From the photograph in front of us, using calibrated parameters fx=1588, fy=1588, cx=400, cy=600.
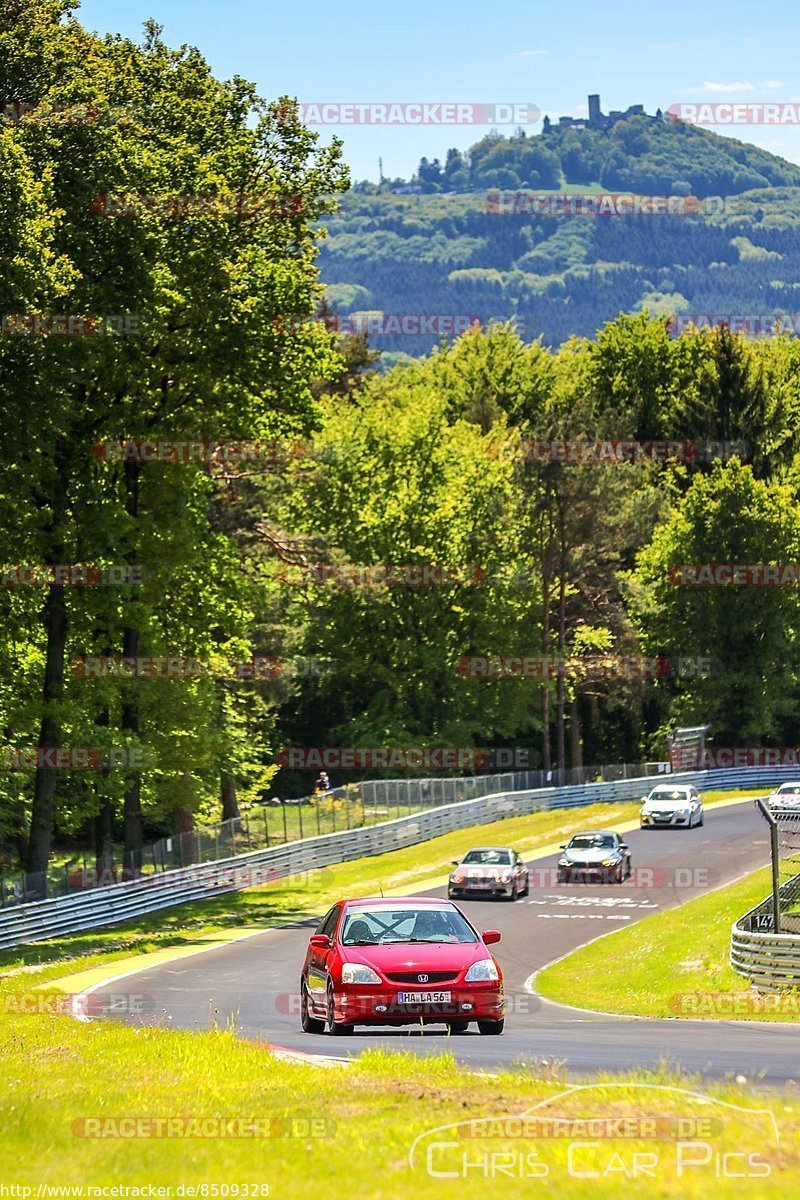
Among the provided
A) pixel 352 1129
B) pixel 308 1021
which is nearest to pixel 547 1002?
pixel 308 1021

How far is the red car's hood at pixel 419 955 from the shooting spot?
1659cm

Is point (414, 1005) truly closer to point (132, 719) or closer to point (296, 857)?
point (132, 719)

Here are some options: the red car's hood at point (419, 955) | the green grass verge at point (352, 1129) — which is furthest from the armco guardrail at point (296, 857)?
the green grass verge at point (352, 1129)

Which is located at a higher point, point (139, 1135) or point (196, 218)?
point (196, 218)

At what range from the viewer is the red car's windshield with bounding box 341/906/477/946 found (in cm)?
1736

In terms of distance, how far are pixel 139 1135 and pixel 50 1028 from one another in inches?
454

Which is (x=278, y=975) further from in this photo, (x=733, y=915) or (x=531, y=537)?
(x=531, y=537)

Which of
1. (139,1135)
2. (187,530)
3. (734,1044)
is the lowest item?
→ (734,1044)

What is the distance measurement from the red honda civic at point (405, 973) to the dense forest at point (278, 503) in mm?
18007

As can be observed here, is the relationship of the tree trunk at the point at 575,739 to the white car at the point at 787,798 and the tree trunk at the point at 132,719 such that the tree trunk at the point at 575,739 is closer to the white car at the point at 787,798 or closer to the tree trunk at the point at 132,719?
the white car at the point at 787,798

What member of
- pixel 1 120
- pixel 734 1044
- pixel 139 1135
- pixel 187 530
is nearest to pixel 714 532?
pixel 187 530

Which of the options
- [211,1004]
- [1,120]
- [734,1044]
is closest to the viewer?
[734,1044]

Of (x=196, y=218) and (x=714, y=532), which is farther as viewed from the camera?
(x=714, y=532)

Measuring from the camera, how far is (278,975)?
28859 mm
